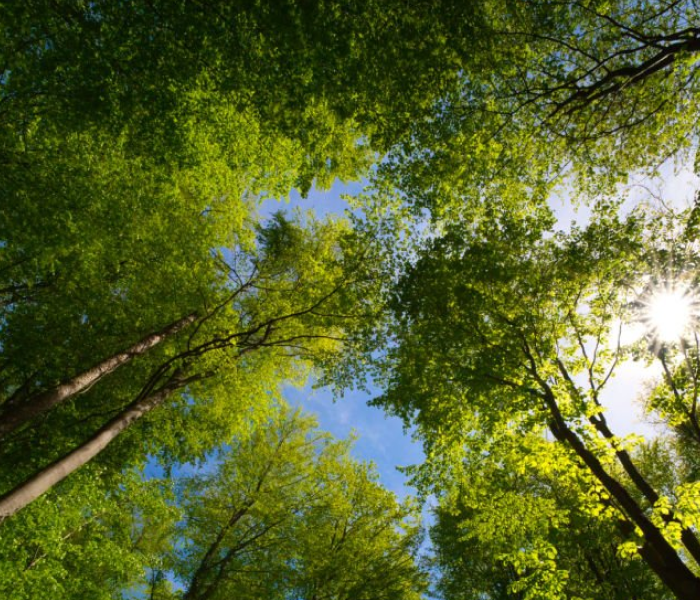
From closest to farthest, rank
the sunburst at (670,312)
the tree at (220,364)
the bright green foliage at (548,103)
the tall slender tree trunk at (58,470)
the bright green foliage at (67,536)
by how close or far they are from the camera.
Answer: the tall slender tree trunk at (58,470) < the bright green foliage at (548,103) < the bright green foliage at (67,536) < the sunburst at (670,312) < the tree at (220,364)

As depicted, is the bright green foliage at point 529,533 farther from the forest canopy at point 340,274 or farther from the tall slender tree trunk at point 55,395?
the tall slender tree trunk at point 55,395

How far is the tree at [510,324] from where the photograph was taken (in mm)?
6168

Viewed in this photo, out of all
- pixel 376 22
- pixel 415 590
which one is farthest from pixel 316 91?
pixel 415 590

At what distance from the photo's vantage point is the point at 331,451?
43.1 feet

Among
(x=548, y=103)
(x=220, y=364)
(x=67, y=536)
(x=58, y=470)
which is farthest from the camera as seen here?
(x=220, y=364)

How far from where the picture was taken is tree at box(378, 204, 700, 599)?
6168 mm

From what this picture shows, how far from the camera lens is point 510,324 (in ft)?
21.5

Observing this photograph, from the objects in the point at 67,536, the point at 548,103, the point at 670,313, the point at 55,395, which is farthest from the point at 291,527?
the point at 548,103

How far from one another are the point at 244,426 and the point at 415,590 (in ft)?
28.0

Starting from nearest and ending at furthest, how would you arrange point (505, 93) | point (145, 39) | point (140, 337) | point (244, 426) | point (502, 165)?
point (145, 39)
point (505, 93)
point (502, 165)
point (140, 337)
point (244, 426)

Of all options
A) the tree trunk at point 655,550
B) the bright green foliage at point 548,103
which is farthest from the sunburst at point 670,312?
the tree trunk at point 655,550

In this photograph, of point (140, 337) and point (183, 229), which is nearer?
point (183, 229)

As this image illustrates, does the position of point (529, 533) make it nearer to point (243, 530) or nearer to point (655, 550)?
point (655, 550)

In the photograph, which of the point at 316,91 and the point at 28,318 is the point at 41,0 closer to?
the point at 316,91
